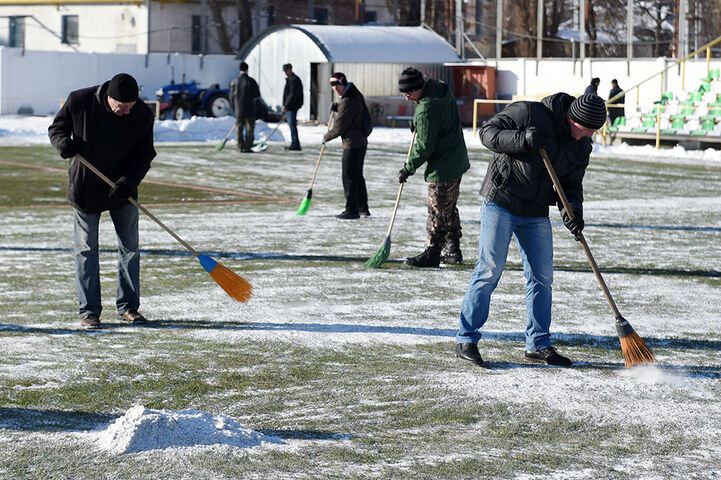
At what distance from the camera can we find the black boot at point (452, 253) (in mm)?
12352

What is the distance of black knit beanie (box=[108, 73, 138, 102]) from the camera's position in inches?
339

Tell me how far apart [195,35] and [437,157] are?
4251 cm

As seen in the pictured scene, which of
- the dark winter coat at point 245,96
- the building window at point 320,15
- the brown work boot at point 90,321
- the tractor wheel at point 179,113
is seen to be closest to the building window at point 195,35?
the building window at point 320,15

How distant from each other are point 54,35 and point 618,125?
93.7 feet

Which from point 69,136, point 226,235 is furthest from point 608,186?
point 69,136

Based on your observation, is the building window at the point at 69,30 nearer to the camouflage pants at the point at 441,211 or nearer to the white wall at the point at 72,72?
the white wall at the point at 72,72

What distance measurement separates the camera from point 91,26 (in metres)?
52.7

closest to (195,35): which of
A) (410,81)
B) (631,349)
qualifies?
(410,81)

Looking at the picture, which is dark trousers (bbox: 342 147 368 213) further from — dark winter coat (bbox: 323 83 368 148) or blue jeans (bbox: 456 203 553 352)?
blue jeans (bbox: 456 203 553 352)

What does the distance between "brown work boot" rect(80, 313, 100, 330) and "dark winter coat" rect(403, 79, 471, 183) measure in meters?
3.82

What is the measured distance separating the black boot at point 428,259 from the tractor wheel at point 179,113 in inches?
1192

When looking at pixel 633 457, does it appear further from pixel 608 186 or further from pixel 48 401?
pixel 608 186

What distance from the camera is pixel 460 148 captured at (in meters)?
12.1

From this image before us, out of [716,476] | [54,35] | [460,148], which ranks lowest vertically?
[716,476]
